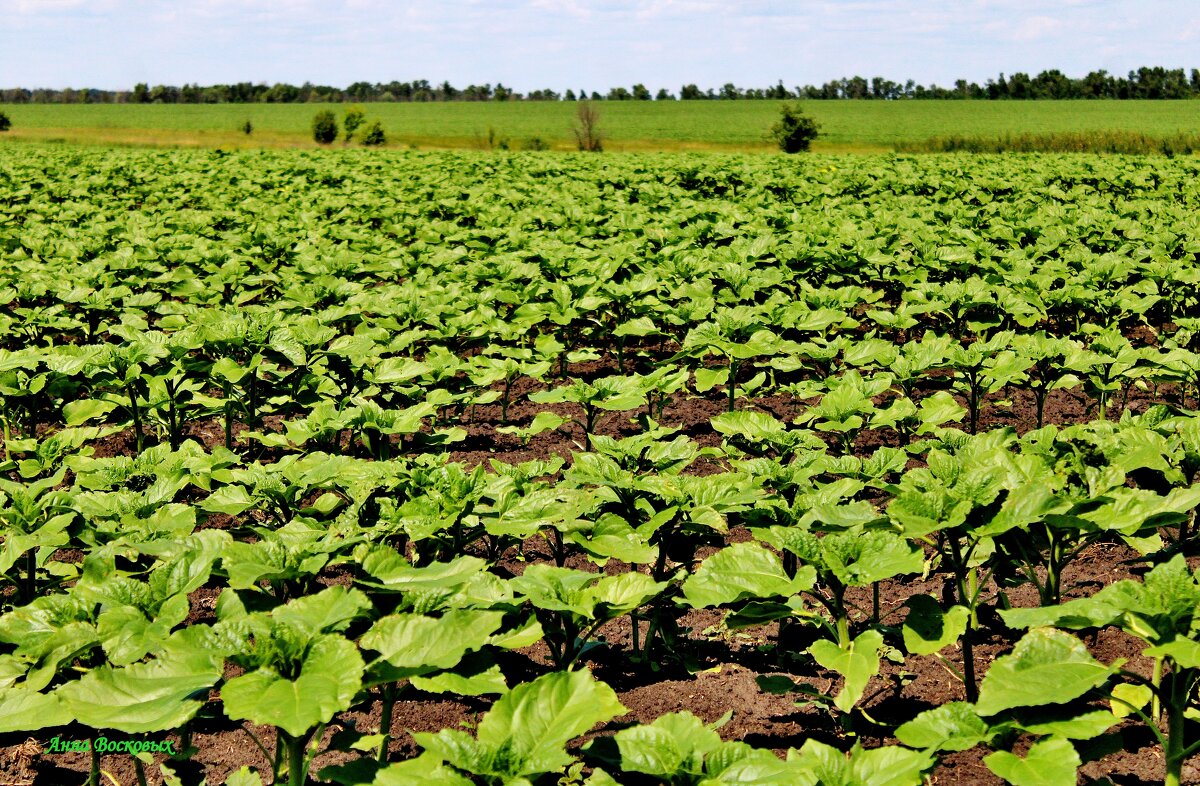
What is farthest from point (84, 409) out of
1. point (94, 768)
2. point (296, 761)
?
point (296, 761)

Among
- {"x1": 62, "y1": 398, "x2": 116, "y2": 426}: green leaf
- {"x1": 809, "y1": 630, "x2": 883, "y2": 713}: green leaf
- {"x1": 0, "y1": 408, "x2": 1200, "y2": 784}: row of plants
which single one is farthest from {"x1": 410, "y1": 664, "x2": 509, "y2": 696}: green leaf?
{"x1": 62, "y1": 398, "x2": 116, "y2": 426}: green leaf

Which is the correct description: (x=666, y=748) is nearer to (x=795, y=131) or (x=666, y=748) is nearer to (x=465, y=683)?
(x=465, y=683)

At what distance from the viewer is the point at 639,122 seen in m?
67.0

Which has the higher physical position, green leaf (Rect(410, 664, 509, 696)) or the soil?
green leaf (Rect(410, 664, 509, 696))

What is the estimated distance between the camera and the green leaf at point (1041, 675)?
2.07m

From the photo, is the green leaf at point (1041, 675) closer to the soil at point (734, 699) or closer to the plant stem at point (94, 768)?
the soil at point (734, 699)

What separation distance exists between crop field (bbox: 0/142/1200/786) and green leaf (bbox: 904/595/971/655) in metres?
0.02

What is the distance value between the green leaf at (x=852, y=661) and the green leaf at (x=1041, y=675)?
347 mm

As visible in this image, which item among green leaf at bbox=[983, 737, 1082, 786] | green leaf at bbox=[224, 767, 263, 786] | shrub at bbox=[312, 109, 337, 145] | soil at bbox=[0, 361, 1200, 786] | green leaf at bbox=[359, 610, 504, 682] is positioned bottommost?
soil at bbox=[0, 361, 1200, 786]

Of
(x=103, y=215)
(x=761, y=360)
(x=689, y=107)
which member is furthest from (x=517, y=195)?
(x=689, y=107)

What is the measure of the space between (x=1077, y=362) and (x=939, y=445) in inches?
62.8

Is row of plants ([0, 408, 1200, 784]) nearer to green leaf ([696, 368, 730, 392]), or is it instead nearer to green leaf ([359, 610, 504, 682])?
green leaf ([359, 610, 504, 682])

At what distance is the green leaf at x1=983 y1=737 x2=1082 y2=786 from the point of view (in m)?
1.94

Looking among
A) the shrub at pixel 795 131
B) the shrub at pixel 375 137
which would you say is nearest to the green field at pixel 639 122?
the shrub at pixel 375 137
